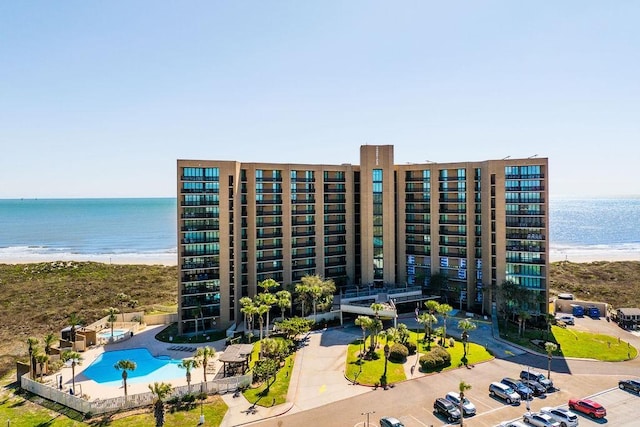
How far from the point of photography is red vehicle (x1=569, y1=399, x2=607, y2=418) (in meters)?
36.4

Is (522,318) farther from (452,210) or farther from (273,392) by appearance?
(273,392)

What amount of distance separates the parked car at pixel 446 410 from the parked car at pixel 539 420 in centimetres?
575

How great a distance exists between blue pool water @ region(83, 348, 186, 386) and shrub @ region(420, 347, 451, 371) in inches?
1136

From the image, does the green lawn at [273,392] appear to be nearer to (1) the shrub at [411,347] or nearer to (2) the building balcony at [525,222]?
(1) the shrub at [411,347]

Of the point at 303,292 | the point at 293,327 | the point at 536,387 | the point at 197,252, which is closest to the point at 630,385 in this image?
the point at 536,387

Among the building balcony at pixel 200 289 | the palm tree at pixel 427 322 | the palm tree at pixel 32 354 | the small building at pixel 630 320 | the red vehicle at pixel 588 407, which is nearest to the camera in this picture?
the red vehicle at pixel 588 407

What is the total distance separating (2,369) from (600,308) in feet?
300

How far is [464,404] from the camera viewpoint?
38094 millimetres

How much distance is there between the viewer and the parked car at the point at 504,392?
129ft

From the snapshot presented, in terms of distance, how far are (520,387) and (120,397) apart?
39788 mm

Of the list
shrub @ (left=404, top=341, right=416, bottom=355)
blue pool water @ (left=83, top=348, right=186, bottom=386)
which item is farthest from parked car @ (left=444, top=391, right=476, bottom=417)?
blue pool water @ (left=83, top=348, right=186, bottom=386)

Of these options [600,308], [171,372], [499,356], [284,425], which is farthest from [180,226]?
[600,308]

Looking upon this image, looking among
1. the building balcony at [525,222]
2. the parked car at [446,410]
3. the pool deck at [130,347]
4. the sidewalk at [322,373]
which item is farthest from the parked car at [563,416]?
the building balcony at [525,222]

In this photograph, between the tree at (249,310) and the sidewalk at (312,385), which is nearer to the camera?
the sidewalk at (312,385)
